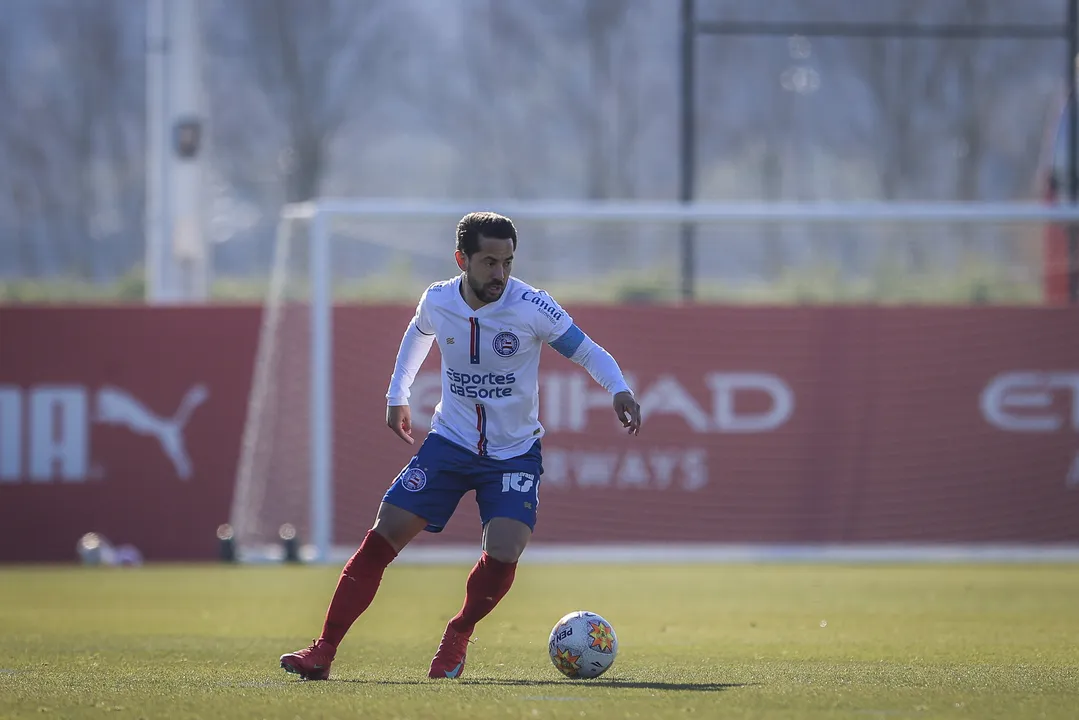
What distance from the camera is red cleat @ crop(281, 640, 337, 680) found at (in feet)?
23.0

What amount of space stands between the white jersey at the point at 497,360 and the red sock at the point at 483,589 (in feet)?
1.52

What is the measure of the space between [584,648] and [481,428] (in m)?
1.02

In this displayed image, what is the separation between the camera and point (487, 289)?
7.32 meters

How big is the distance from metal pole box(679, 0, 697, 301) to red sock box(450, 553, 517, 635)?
430 inches

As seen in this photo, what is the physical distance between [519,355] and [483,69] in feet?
92.7

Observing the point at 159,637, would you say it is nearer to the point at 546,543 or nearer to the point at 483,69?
the point at 546,543

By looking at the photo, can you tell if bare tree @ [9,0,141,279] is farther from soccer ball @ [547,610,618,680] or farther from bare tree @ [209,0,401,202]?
soccer ball @ [547,610,618,680]

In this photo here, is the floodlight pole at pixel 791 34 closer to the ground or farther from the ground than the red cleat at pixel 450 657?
farther from the ground

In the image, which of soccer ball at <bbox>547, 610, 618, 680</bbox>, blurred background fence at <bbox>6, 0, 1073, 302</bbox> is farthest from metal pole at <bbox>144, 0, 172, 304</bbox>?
soccer ball at <bbox>547, 610, 618, 680</bbox>

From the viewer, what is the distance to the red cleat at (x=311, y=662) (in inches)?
276

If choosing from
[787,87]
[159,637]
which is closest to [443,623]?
[159,637]

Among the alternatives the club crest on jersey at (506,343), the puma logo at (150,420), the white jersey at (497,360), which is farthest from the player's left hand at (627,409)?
the puma logo at (150,420)

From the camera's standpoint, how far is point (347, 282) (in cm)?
2586

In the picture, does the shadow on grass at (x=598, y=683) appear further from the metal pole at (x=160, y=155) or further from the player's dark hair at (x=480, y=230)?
the metal pole at (x=160, y=155)
